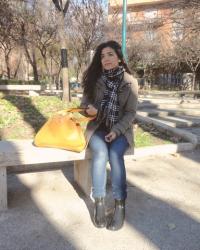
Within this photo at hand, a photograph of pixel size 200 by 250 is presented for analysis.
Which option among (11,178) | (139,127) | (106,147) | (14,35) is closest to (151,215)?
(106,147)

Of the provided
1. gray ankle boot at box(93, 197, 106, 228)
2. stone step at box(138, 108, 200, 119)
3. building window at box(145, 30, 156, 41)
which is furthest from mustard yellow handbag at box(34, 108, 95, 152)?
building window at box(145, 30, 156, 41)

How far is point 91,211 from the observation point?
12.6 ft

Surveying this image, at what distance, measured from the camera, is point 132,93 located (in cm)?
376

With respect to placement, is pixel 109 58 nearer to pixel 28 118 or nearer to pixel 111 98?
pixel 111 98

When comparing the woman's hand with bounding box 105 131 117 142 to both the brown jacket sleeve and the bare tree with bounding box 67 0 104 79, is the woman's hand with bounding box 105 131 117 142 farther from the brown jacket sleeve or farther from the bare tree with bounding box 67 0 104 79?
the bare tree with bounding box 67 0 104 79

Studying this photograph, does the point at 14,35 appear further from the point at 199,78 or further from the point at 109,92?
the point at 109,92

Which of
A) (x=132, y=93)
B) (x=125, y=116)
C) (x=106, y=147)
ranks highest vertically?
(x=132, y=93)

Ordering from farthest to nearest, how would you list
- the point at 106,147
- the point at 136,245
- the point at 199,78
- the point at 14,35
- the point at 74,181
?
the point at 199,78
the point at 14,35
the point at 74,181
the point at 106,147
the point at 136,245

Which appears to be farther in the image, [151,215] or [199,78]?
[199,78]

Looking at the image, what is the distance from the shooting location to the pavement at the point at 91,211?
3215 mm

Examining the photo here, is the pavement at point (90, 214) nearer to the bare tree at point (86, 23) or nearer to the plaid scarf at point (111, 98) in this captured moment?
the plaid scarf at point (111, 98)

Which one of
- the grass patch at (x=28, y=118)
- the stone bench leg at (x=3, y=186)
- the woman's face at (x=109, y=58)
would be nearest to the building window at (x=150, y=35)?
the grass patch at (x=28, y=118)

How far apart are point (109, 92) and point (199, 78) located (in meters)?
30.6

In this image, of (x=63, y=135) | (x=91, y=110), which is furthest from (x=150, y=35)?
(x=63, y=135)
